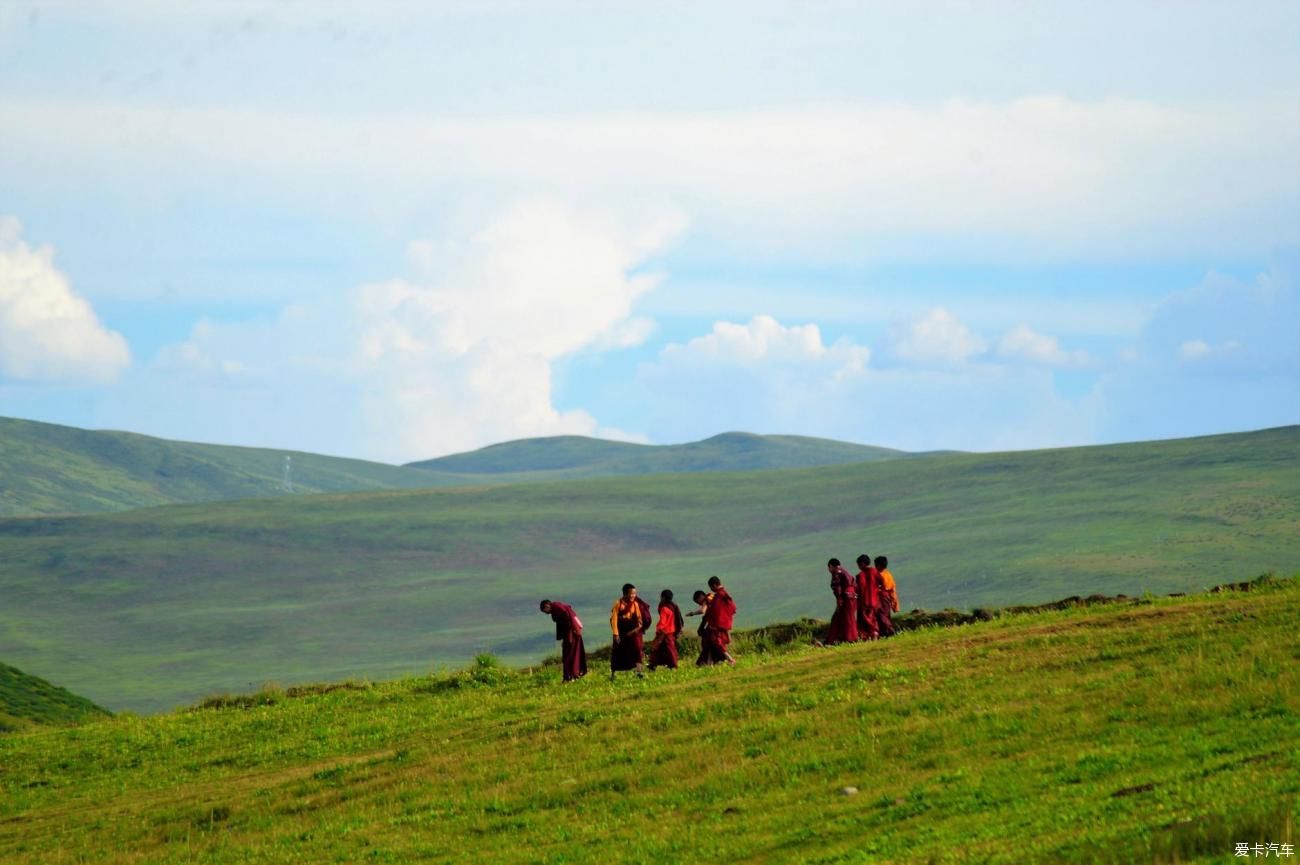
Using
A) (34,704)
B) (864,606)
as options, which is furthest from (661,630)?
(34,704)

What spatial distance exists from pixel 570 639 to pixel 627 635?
3.84 ft

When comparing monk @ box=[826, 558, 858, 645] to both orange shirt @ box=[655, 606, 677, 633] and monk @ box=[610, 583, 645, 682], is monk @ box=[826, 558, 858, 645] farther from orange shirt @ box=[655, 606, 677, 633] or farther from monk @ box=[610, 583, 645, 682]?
monk @ box=[610, 583, 645, 682]

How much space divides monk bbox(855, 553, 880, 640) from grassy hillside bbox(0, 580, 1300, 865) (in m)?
1.65

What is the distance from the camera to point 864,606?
→ 34.2m

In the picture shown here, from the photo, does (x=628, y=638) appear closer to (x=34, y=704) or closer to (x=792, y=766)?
(x=792, y=766)

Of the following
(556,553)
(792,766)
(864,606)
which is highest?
(556,553)

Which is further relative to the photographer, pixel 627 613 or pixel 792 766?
pixel 627 613

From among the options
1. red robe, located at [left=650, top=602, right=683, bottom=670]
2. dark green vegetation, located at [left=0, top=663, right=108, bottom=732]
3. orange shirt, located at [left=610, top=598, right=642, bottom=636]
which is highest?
orange shirt, located at [left=610, top=598, right=642, bottom=636]

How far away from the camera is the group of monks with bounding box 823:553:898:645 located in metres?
33.7

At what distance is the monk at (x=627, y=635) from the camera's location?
33125 mm

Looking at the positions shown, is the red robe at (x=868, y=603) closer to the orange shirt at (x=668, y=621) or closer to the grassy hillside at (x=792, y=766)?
the grassy hillside at (x=792, y=766)

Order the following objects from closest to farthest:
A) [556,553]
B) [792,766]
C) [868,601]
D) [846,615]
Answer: [792,766]
[846,615]
[868,601]
[556,553]

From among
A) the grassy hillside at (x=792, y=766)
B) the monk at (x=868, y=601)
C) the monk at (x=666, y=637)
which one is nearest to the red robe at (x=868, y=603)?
the monk at (x=868, y=601)

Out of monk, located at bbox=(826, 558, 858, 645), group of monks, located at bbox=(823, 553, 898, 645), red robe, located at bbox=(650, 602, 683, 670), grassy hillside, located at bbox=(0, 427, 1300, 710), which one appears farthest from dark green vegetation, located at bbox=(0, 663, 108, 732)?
grassy hillside, located at bbox=(0, 427, 1300, 710)
